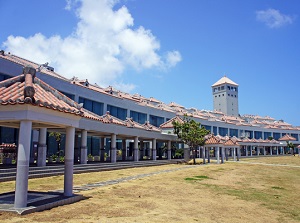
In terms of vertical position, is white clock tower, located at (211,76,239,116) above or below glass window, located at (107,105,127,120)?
above

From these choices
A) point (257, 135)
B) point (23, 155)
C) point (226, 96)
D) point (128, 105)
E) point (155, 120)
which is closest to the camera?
point (23, 155)

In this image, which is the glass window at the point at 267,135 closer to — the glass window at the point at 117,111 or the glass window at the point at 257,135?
the glass window at the point at 257,135

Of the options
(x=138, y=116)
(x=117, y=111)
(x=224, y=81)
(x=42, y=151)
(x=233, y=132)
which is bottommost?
(x=42, y=151)

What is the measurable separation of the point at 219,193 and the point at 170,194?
10.5 ft

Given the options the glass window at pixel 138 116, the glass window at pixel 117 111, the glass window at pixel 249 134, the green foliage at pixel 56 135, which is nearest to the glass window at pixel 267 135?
the glass window at pixel 249 134

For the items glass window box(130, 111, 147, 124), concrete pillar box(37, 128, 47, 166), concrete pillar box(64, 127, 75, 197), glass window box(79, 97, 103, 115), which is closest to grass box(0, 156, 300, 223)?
concrete pillar box(64, 127, 75, 197)

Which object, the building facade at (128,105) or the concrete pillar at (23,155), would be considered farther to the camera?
the building facade at (128,105)

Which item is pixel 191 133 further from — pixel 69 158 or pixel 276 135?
pixel 276 135

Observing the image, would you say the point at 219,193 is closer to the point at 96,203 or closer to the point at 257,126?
the point at 96,203

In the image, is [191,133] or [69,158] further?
[191,133]

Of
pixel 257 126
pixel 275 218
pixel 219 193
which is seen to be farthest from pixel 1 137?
pixel 257 126

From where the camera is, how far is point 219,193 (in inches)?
667

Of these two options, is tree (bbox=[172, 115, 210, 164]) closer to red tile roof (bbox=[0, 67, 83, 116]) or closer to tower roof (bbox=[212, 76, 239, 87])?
red tile roof (bbox=[0, 67, 83, 116])

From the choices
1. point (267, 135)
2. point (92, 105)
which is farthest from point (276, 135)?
point (92, 105)
